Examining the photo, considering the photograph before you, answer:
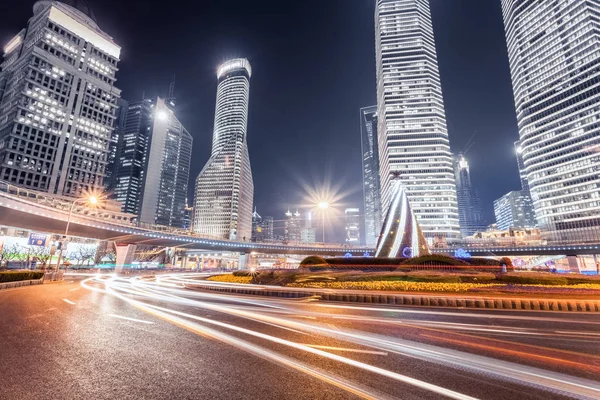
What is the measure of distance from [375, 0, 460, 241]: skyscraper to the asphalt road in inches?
5144

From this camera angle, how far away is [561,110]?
122938mm

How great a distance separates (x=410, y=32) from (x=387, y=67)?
2668 cm

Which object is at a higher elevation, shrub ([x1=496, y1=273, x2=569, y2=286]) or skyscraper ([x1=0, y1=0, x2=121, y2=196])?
skyscraper ([x1=0, y1=0, x2=121, y2=196])

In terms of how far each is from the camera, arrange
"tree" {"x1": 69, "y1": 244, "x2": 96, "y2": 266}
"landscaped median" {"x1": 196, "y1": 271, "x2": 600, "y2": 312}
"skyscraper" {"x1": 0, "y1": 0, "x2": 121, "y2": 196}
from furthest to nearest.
→ "skyscraper" {"x1": 0, "y1": 0, "x2": 121, "y2": 196} → "tree" {"x1": 69, "y1": 244, "x2": 96, "y2": 266} → "landscaped median" {"x1": 196, "y1": 271, "x2": 600, "y2": 312}

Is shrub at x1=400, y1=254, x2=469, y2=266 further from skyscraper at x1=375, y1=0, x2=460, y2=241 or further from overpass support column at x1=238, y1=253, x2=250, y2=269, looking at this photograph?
skyscraper at x1=375, y1=0, x2=460, y2=241

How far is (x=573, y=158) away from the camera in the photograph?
115562 mm

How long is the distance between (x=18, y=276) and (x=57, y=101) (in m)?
104

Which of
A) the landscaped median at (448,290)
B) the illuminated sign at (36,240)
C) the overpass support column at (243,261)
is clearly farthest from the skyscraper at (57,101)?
the landscaped median at (448,290)

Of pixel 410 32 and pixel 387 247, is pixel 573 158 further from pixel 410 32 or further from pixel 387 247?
pixel 387 247

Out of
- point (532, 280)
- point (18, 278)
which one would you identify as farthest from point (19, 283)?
point (532, 280)

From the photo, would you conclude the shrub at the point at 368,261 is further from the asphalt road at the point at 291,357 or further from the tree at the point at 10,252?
the tree at the point at 10,252

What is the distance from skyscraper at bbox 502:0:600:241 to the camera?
11131 cm

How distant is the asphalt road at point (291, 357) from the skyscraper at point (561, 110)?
133 meters

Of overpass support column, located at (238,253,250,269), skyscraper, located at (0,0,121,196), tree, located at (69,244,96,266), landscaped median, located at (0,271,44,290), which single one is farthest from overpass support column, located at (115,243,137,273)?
skyscraper, located at (0,0,121,196)
